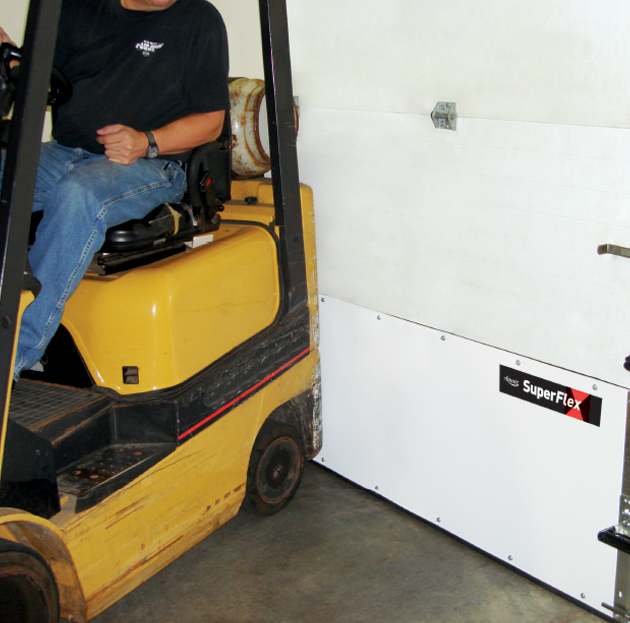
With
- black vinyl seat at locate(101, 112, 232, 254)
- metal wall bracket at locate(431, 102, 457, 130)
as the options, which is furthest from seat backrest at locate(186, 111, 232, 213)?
metal wall bracket at locate(431, 102, 457, 130)

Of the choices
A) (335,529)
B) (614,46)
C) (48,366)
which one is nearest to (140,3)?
(48,366)

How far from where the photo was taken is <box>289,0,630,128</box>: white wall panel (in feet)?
7.14

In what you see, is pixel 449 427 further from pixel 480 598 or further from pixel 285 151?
pixel 285 151

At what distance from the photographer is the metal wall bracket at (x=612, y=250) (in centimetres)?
225

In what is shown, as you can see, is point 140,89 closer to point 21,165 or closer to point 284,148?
point 284,148

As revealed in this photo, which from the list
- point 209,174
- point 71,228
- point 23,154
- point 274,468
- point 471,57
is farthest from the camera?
point 274,468

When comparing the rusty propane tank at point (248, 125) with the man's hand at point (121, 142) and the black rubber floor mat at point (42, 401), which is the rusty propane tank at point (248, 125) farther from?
the black rubber floor mat at point (42, 401)

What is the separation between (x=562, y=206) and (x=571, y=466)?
87 centimetres

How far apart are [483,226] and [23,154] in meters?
1.52

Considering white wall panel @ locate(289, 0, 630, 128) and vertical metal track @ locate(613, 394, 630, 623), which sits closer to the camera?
white wall panel @ locate(289, 0, 630, 128)

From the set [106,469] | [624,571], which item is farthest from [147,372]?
[624,571]

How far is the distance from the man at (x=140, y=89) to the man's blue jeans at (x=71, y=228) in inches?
0.4

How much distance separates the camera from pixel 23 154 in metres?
1.80

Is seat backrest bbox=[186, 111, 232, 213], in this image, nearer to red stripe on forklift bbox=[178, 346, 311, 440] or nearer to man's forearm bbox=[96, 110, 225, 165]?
man's forearm bbox=[96, 110, 225, 165]
